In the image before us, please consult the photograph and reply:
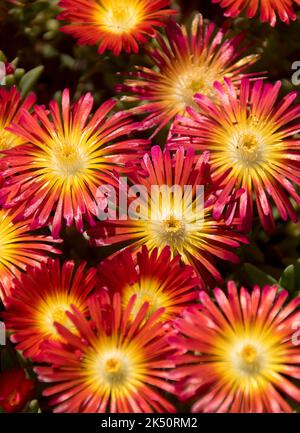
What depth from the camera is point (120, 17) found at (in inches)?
65.6

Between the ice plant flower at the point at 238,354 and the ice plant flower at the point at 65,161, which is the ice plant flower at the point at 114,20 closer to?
the ice plant flower at the point at 65,161

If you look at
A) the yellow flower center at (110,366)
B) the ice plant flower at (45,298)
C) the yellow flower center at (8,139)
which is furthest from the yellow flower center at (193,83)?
the yellow flower center at (110,366)

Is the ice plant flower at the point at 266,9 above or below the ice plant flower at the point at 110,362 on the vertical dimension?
above

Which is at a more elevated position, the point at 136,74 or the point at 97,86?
the point at 97,86

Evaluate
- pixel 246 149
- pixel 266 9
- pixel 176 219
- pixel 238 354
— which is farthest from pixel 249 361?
pixel 266 9

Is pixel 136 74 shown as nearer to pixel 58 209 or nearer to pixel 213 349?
pixel 58 209

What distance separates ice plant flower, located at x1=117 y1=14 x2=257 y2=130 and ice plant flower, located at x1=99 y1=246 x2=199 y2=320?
1.31ft

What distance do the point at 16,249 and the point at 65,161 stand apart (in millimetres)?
202

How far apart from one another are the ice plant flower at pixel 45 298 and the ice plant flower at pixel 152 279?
0.14 ft

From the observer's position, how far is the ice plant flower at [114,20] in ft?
5.21

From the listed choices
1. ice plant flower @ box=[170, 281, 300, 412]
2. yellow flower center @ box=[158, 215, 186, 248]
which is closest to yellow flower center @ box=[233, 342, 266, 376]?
ice plant flower @ box=[170, 281, 300, 412]

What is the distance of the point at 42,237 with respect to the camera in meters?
1.44
